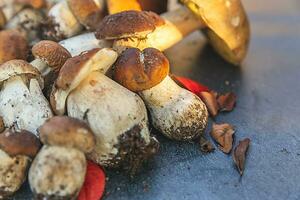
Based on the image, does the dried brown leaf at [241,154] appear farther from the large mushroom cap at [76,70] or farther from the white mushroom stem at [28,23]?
the white mushroom stem at [28,23]

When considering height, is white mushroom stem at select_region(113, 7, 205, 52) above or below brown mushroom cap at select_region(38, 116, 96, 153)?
below

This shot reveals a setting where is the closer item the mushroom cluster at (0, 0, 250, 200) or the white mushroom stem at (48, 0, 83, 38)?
the mushroom cluster at (0, 0, 250, 200)

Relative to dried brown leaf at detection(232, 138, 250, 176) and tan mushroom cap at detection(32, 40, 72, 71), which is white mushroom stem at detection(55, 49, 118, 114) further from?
dried brown leaf at detection(232, 138, 250, 176)

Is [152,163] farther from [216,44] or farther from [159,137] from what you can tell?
[216,44]

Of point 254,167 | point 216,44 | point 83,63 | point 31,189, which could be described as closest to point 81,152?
point 31,189

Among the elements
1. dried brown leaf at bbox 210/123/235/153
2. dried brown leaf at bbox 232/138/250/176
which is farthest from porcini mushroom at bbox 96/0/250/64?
dried brown leaf at bbox 232/138/250/176

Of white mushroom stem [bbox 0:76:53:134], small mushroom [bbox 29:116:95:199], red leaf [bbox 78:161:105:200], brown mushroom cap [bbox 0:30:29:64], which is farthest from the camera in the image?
brown mushroom cap [bbox 0:30:29:64]

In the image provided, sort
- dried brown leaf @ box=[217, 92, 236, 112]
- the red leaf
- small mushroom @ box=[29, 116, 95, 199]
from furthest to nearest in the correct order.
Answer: dried brown leaf @ box=[217, 92, 236, 112] → the red leaf → small mushroom @ box=[29, 116, 95, 199]

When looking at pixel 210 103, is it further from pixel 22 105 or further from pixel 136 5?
pixel 22 105
